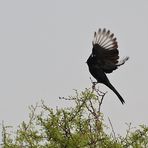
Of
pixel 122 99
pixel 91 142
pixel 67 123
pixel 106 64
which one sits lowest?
pixel 91 142

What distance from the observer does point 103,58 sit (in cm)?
662

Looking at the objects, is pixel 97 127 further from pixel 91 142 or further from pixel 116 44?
pixel 116 44

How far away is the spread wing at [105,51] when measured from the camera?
20.4ft

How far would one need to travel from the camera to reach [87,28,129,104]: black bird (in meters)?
6.27

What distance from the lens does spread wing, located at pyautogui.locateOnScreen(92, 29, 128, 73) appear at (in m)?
6.23

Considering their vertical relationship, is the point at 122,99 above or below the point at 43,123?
above

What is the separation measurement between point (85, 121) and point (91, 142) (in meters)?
0.54

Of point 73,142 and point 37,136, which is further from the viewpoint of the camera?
point 37,136

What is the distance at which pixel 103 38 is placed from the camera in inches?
250

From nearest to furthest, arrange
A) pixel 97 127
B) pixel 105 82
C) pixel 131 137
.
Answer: pixel 97 127 → pixel 131 137 → pixel 105 82

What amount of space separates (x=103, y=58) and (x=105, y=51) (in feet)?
0.45

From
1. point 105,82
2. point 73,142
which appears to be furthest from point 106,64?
point 73,142

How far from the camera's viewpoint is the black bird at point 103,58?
627 centimetres

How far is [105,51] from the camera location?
6.52 m
